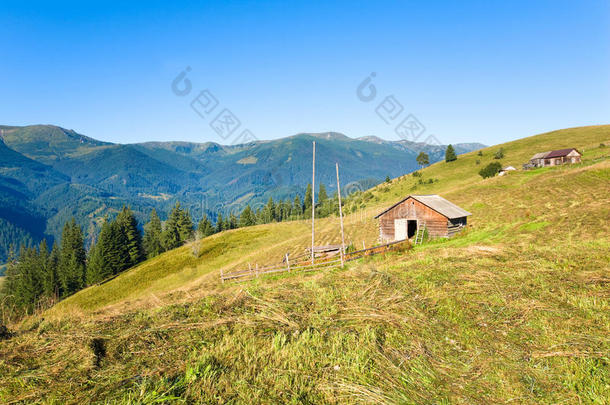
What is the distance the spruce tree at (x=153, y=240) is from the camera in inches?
3115

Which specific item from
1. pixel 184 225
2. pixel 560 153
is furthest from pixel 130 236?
pixel 560 153

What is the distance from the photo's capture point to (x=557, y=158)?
231 ft

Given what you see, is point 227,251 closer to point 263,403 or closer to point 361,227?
point 361,227

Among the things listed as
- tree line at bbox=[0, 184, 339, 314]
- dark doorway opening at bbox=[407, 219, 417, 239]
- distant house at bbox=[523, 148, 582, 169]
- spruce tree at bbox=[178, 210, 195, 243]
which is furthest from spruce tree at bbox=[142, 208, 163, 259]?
distant house at bbox=[523, 148, 582, 169]

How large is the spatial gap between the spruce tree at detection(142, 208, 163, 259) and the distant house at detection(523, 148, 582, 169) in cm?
9786

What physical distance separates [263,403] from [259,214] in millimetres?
117542

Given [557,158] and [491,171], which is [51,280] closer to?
[491,171]

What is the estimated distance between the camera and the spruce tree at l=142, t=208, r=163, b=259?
7912cm

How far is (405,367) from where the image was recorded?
4914mm

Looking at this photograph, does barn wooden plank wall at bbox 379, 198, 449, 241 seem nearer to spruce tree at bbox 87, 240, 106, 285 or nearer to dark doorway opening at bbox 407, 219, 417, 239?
dark doorway opening at bbox 407, 219, 417, 239

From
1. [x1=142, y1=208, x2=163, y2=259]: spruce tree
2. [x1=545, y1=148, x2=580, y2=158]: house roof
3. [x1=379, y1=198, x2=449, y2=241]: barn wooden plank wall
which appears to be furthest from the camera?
[x1=142, y1=208, x2=163, y2=259]: spruce tree

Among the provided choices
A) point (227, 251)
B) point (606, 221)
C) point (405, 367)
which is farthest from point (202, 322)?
point (227, 251)

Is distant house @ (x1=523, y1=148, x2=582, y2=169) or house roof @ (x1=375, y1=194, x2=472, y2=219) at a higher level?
distant house @ (x1=523, y1=148, x2=582, y2=169)

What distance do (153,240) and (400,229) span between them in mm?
70925
